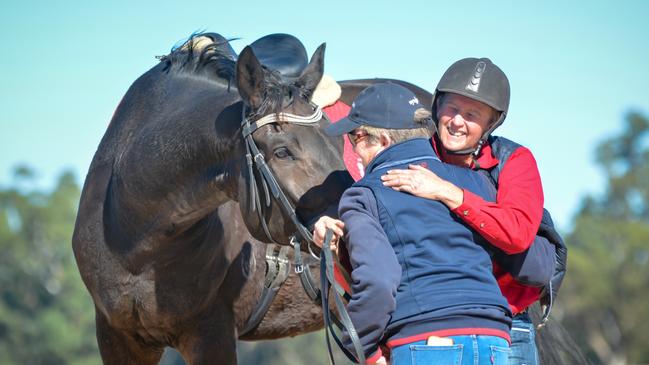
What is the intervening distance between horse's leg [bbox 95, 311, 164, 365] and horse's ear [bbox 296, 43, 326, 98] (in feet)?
6.03

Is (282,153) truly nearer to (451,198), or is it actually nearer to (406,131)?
(406,131)

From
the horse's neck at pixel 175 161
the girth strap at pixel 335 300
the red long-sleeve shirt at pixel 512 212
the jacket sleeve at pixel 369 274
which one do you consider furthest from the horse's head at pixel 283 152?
the jacket sleeve at pixel 369 274

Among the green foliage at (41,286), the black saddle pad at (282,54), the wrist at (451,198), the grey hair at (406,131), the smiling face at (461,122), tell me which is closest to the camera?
the wrist at (451,198)

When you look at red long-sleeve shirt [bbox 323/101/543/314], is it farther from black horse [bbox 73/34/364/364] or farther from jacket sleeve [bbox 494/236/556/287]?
black horse [bbox 73/34/364/364]

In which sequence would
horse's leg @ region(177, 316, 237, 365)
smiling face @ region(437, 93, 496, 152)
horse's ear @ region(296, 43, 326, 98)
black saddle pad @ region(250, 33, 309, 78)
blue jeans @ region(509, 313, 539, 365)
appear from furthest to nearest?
horse's leg @ region(177, 316, 237, 365)
black saddle pad @ region(250, 33, 309, 78)
horse's ear @ region(296, 43, 326, 98)
blue jeans @ region(509, 313, 539, 365)
smiling face @ region(437, 93, 496, 152)

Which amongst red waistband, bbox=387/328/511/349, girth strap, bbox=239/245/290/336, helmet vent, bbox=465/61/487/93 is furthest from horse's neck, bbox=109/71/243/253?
red waistband, bbox=387/328/511/349

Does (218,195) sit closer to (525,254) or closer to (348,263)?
(348,263)

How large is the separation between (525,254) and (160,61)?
2837mm

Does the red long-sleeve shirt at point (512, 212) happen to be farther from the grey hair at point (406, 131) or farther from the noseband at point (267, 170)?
the noseband at point (267, 170)

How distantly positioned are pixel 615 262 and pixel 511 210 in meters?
51.0

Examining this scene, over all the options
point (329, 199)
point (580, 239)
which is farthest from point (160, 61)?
point (580, 239)

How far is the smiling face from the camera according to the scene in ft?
11.4

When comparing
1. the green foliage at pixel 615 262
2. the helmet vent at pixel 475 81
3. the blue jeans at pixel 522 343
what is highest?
the helmet vent at pixel 475 81

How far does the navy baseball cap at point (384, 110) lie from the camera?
3170mm
